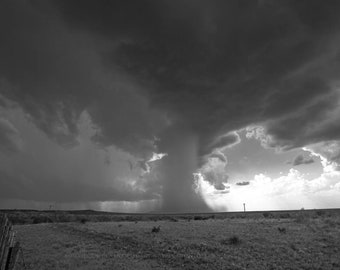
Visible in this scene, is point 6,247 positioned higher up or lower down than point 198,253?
higher up

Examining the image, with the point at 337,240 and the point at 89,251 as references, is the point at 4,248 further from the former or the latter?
the point at 337,240

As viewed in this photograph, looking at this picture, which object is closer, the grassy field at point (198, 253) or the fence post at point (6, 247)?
the fence post at point (6, 247)

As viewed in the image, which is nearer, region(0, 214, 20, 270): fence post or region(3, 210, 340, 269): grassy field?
→ region(0, 214, 20, 270): fence post

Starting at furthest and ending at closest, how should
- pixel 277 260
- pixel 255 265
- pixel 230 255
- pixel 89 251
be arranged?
pixel 89 251 < pixel 230 255 < pixel 277 260 < pixel 255 265

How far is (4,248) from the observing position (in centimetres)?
917

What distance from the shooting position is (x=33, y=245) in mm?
27484

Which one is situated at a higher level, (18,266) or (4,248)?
(4,248)

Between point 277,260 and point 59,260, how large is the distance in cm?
1378

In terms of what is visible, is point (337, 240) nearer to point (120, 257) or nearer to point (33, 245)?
point (120, 257)

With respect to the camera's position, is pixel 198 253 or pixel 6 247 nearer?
pixel 6 247

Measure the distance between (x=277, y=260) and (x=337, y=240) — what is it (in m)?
9.20

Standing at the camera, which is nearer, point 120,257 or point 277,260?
point 277,260

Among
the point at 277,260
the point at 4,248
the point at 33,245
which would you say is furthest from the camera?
the point at 33,245

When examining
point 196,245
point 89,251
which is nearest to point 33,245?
point 89,251
